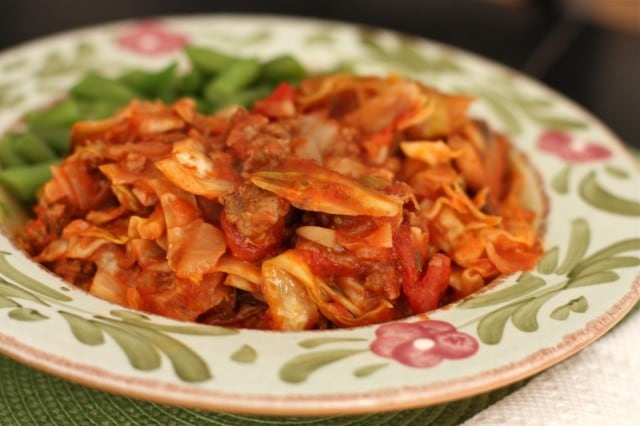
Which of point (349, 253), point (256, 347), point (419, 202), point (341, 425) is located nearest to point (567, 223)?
point (419, 202)

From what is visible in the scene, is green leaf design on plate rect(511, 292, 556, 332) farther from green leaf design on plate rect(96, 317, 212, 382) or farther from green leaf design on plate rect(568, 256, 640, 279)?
green leaf design on plate rect(96, 317, 212, 382)

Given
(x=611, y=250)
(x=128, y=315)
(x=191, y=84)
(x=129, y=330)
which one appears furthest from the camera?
(x=191, y=84)

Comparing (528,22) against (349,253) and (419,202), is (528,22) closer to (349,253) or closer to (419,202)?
(419,202)

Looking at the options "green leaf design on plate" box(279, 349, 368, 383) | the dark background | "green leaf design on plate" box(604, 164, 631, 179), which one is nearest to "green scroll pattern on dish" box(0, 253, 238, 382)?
"green leaf design on plate" box(279, 349, 368, 383)

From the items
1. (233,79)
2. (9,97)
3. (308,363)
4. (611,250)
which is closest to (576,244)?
(611,250)

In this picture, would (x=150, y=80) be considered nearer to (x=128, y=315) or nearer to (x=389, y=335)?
(x=128, y=315)
